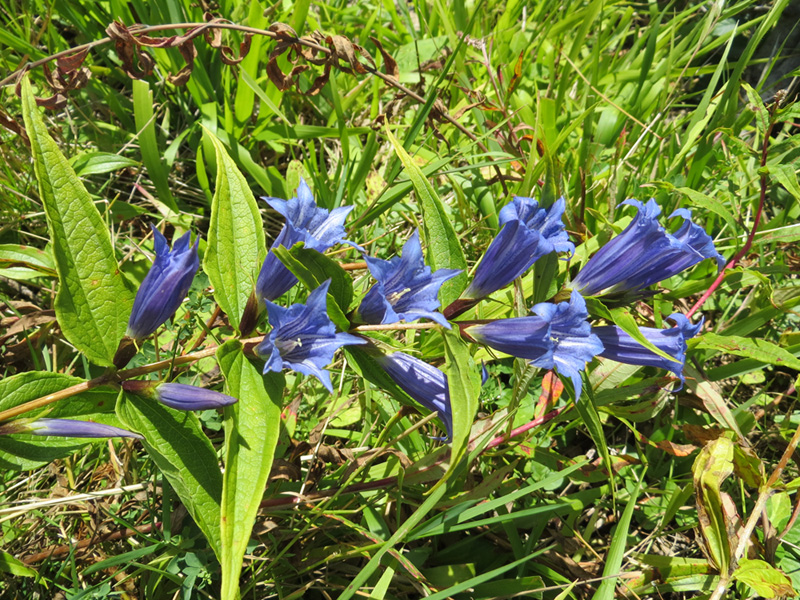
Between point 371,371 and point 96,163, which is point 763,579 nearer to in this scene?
point 371,371

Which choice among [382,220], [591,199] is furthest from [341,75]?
[591,199]

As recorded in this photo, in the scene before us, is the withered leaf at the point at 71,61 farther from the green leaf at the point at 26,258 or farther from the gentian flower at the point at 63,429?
the gentian flower at the point at 63,429

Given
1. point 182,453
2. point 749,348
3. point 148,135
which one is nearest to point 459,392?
point 182,453

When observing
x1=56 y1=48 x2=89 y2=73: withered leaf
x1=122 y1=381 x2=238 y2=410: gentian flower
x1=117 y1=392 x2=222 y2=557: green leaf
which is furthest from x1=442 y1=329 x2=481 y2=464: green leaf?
x1=56 y1=48 x2=89 y2=73: withered leaf

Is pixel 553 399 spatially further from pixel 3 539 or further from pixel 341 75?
pixel 341 75

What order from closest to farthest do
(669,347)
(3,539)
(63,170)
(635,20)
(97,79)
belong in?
(63,170)
(669,347)
(3,539)
(97,79)
(635,20)

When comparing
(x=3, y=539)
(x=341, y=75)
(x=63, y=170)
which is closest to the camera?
(x=63, y=170)

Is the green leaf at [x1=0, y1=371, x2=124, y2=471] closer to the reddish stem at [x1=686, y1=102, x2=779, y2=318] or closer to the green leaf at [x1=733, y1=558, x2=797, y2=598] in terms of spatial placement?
the green leaf at [x1=733, y1=558, x2=797, y2=598]
